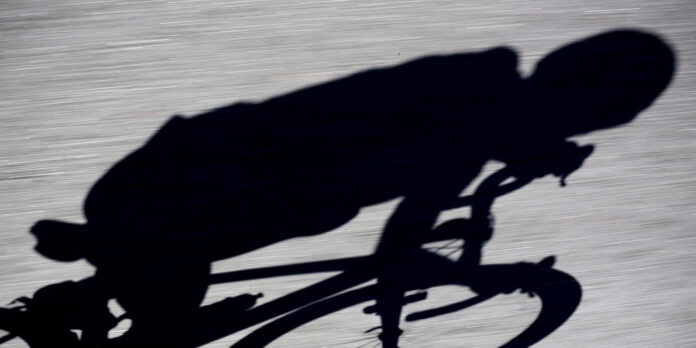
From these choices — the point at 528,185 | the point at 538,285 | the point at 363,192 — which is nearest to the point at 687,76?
the point at 528,185

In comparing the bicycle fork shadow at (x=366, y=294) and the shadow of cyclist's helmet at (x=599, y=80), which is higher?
the shadow of cyclist's helmet at (x=599, y=80)

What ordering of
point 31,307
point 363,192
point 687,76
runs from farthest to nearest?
1. point 687,76
2. point 363,192
3. point 31,307

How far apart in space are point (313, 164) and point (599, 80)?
1.39 m

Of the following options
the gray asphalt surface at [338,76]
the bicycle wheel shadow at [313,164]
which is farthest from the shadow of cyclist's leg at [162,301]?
the gray asphalt surface at [338,76]

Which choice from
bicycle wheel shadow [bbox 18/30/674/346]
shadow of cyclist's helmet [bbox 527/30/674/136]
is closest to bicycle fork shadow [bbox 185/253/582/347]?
bicycle wheel shadow [bbox 18/30/674/346]

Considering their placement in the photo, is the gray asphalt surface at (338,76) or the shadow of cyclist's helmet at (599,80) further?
the shadow of cyclist's helmet at (599,80)

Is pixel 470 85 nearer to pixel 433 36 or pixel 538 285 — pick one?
pixel 433 36

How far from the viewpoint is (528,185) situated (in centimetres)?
171

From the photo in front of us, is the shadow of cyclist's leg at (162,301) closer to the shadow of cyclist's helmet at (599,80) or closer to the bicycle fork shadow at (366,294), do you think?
the bicycle fork shadow at (366,294)

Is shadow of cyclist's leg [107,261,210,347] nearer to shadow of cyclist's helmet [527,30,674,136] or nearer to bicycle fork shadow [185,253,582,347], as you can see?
bicycle fork shadow [185,253,582,347]

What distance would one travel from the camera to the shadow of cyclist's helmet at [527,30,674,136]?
175 cm

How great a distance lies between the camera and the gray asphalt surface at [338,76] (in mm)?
1621

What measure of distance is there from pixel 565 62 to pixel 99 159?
2.14 meters

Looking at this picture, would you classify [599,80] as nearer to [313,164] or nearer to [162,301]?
[313,164]
